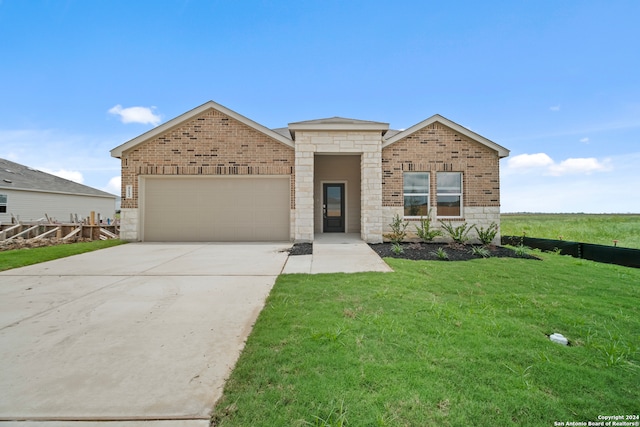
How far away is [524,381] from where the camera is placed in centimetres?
219

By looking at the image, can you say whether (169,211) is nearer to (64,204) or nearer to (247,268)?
(247,268)

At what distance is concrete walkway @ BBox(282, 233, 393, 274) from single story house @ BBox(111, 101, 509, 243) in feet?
4.59

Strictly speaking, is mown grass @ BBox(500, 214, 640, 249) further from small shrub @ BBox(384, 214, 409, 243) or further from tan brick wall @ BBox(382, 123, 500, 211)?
small shrub @ BBox(384, 214, 409, 243)

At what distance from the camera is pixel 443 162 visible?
1097cm

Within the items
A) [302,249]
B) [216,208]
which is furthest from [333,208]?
[216,208]

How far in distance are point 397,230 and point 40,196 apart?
84.3ft

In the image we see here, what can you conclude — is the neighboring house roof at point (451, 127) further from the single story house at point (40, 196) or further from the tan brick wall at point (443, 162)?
the single story house at point (40, 196)

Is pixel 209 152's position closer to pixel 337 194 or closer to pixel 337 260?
pixel 337 194

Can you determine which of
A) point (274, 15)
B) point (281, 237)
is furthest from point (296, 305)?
point (274, 15)

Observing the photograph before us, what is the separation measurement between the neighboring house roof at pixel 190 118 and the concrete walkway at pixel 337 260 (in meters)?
4.38

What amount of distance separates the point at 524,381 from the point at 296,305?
2.59 meters

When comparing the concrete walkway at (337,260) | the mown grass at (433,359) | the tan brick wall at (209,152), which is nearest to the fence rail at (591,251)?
the mown grass at (433,359)

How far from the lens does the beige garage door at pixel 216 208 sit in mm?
11008

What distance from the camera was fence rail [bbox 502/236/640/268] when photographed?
8211mm
